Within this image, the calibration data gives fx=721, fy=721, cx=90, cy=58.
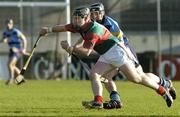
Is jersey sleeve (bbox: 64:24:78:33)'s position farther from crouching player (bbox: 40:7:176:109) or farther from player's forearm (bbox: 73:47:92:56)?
player's forearm (bbox: 73:47:92:56)

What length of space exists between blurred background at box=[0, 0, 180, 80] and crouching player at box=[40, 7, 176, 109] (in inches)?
694

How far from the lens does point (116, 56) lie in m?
11.9

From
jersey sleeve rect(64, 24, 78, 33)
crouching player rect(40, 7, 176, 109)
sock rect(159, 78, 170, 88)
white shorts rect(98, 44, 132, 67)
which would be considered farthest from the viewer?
sock rect(159, 78, 170, 88)

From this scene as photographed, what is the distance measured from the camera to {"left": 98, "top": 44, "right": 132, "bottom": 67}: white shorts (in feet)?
38.8

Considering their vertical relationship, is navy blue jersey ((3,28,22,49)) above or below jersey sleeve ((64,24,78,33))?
below

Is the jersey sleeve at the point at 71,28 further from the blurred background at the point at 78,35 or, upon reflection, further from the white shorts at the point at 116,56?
the blurred background at the point at 78,35

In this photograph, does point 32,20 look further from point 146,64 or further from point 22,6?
point 146,64

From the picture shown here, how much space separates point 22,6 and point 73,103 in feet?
59.8

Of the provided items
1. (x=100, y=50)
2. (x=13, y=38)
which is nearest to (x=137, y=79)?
(x=100, y=50)

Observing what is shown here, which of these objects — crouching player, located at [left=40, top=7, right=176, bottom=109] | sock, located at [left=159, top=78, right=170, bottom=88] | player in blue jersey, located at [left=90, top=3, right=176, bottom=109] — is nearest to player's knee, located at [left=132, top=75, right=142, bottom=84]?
crouching player, located at [left=40, top=7, right=176, bottom=109]

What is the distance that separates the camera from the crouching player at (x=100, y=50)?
11523mm

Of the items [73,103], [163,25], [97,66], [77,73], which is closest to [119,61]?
[97,66]

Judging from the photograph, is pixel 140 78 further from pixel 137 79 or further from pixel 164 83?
pixel 164 83

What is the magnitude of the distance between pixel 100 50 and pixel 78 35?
66.1ft
